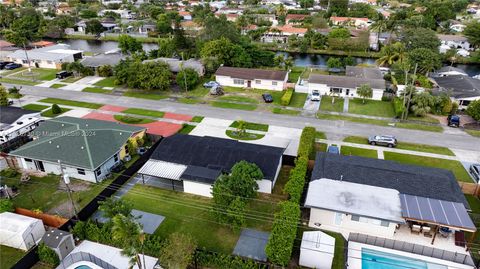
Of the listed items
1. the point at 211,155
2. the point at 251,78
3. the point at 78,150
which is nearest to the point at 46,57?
the point at 251,78

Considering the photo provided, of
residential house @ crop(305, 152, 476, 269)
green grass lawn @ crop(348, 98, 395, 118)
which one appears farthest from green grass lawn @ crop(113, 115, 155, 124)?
green grass lawn @ crop(348, 98, 395, 118)

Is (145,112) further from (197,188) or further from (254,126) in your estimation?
(197,188)

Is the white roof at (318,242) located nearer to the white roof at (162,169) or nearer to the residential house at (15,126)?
the white roof at (162,169)

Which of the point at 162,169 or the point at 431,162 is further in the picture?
the point at 431,162

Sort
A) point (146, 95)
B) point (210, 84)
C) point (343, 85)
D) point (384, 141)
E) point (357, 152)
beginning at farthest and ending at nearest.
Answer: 1. point (210, 84)
2. point (146, 95)
3. point (343, 85)
4. point (384, 141)
5. point (357, 152)

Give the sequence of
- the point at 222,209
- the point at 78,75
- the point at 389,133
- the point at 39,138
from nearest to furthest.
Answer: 1. the point at 222,209
2. the point at 39,138
3. the point at 389,133
4. the point at 78,75

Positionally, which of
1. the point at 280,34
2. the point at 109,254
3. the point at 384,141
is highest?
the point at 280,34

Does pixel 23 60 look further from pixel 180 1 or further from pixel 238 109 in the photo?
pixel 180 1

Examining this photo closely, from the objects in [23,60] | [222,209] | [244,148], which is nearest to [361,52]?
[244,148]
